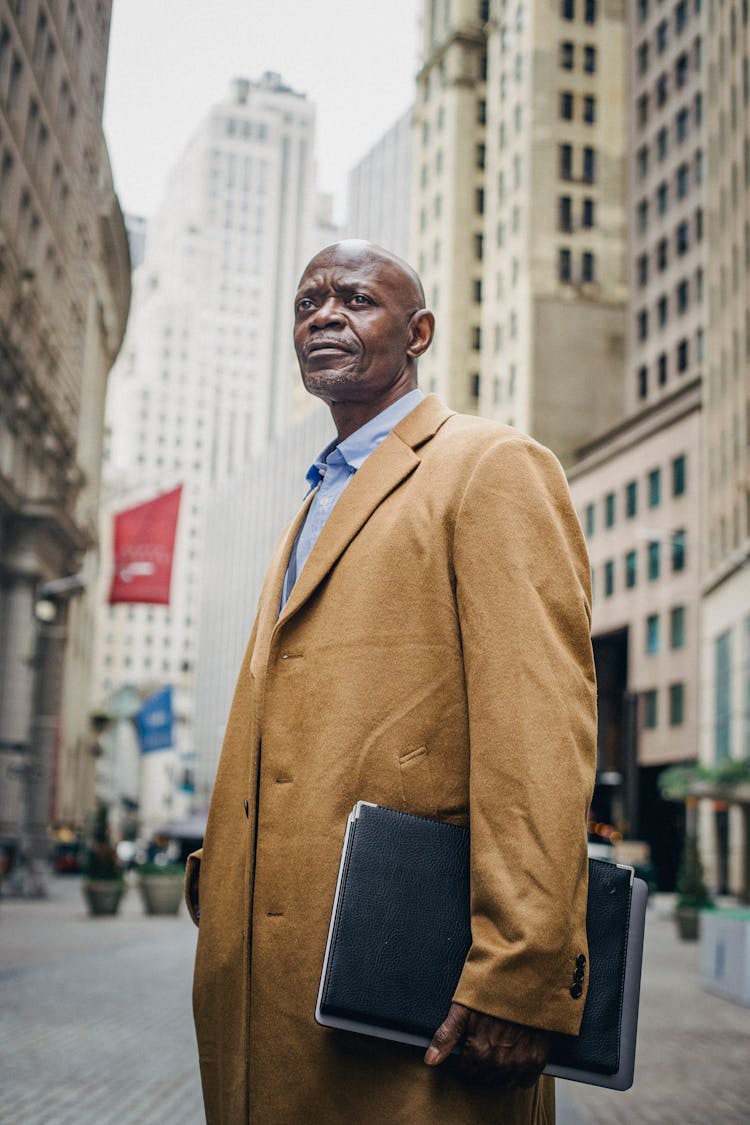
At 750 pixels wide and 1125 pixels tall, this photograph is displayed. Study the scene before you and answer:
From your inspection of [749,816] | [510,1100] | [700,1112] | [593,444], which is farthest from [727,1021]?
[593,444]

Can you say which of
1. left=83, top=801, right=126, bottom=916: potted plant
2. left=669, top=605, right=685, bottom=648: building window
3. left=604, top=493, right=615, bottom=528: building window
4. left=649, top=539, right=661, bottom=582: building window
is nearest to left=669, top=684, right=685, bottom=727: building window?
left=669, top=605, right=685, bottom=648: building window

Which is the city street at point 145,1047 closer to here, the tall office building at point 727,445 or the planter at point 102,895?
the planter at point 102,895

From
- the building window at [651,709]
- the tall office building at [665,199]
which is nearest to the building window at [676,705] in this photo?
the building window at [651,709]

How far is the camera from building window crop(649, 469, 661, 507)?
6322 cm

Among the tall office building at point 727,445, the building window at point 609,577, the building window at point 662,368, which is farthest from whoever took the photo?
the building window at point 662,368

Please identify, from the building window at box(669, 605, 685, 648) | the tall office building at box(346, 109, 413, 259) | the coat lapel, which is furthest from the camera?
the tall office building at box(346, 109, 413, 259)

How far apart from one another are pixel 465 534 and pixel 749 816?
4830 centimetres

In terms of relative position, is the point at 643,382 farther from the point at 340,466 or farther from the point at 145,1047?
the point at 340,466

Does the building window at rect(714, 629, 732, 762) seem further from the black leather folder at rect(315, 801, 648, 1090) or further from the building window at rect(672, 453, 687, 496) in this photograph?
the black leather folder at rect(315, 801, 648, 1090)

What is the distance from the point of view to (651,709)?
64000mm

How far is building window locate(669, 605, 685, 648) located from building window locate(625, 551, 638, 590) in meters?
3.65

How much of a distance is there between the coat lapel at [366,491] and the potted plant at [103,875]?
78.3ft

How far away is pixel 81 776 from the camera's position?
6462 cm

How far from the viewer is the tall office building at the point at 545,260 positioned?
74750mm
